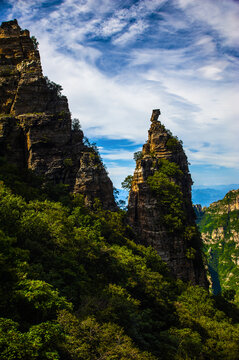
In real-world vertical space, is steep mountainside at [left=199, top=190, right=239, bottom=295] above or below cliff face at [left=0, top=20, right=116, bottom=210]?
below

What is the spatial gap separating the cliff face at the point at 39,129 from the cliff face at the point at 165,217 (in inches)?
261

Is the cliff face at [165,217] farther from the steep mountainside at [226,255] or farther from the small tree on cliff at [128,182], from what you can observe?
the steep mountainside at [226,255]

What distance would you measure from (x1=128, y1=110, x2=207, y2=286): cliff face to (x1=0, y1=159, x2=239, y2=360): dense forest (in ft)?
24.9

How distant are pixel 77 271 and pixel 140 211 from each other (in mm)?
32770

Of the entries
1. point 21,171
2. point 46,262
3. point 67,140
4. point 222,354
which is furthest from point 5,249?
point 67,140

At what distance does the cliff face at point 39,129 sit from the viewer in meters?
53.0

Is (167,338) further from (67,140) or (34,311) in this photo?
(67,140)

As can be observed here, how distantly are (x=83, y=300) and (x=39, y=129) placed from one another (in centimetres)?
4166

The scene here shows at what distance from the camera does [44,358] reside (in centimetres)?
1189

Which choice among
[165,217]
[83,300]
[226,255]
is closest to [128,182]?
[165,217]

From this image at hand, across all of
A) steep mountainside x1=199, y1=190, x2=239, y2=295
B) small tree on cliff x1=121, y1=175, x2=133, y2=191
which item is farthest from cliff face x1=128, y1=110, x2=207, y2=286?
steep mountainside x1=199, y1=190, x2=239, y2=295

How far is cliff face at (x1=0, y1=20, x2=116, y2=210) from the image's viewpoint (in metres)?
53.0

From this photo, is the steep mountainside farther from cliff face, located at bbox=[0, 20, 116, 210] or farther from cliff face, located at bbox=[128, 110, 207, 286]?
cliff face, located at bbox=[0, 20, 116, 210]

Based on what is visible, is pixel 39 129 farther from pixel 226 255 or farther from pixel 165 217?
pixel 226 255
